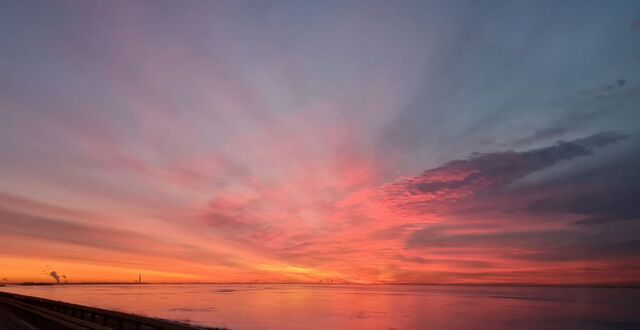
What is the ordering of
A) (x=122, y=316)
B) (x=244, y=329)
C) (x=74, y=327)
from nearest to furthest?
1. (x=74, y=327)
2. (x=122, y=316)
3. (x=244, y=329)

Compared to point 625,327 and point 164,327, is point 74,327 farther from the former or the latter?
point 625,327

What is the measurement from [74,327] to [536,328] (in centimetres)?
4778

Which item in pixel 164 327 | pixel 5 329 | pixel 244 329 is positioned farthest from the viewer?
pixel 244 329

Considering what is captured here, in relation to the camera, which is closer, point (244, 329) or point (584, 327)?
point (244, 329)

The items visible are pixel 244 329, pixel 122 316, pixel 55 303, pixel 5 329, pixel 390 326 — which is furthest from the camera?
pixel 390 326

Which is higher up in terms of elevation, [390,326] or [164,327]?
[164,327]

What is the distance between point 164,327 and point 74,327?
183 inches

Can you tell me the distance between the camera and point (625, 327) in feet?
170

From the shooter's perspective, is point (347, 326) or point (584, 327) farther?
point (584, 327)

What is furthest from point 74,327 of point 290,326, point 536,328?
point 536,328

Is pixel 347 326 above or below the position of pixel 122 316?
below

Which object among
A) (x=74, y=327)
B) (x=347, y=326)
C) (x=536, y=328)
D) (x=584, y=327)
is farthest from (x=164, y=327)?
(x=584, y=327)

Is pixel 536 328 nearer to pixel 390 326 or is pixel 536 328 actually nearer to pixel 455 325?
pixel 455 325

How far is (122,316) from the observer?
20.1 metres
